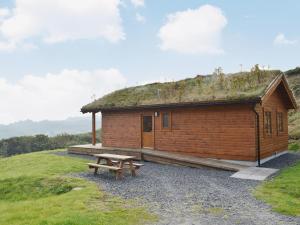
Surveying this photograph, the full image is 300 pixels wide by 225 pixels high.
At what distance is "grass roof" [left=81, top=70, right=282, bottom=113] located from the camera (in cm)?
1539

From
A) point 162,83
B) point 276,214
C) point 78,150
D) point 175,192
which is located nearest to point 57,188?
point 175,192

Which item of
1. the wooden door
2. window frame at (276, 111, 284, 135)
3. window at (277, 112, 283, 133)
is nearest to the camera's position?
the wooden door

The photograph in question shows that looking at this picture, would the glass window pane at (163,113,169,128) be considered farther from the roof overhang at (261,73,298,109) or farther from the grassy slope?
the grassy slope

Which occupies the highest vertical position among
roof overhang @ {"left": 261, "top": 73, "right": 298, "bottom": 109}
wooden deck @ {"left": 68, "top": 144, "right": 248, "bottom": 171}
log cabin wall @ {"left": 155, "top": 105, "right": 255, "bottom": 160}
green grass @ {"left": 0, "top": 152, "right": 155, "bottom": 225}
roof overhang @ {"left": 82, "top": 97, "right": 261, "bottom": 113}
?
roof overhang @ {"left": 261, "top": 73, "right": 298, "bottom": 109}

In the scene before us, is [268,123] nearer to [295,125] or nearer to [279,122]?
[279,122]

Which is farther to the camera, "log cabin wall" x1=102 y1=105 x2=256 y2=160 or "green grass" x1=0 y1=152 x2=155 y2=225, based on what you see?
"log cabin wall" x1=102 y1=105 x2=256 y2=160

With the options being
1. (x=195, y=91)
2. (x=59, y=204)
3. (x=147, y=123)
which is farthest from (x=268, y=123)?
(x=59, y=204)

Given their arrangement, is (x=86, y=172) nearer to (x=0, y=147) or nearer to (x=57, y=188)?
Result: (x=57, y=188)

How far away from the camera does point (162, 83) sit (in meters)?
21.2

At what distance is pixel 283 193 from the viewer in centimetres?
952

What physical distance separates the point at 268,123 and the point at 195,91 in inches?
163

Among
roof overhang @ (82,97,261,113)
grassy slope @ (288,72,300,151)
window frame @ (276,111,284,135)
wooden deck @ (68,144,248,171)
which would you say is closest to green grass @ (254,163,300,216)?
wooden deck @ (68,144,248,171)

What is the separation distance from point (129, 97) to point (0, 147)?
32.1m

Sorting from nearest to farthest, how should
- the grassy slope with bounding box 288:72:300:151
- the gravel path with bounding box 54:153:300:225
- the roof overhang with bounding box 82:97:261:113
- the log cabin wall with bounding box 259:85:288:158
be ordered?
the gravel path with bounding box 54:153:300:225, the roof overhang with bounding box 82:97:261:113, the log cabin wall with bounding box 259:85:288:158, the grassy slope with bounding box 288:72:300:151
